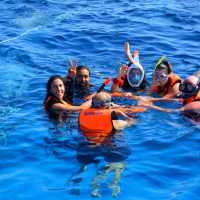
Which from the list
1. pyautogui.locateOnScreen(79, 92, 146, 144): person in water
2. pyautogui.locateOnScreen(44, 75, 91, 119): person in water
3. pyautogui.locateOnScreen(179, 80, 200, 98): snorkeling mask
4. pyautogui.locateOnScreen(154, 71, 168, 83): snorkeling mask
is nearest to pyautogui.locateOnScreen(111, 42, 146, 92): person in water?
pyautogui.locateOnScreen(154, 71, 168, 83): snorkeling mask

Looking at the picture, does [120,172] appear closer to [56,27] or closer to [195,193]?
[195,193]

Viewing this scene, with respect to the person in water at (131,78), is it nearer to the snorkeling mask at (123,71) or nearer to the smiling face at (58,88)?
the snorkeling mask at (123,71)

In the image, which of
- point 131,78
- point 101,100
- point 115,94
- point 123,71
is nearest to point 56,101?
point 101,100

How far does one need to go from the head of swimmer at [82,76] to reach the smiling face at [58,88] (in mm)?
914

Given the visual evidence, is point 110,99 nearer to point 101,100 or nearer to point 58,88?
point 101,100

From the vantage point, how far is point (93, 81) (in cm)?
1098

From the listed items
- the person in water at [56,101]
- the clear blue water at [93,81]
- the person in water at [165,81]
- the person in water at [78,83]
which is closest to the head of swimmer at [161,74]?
the person in water at [165,81]

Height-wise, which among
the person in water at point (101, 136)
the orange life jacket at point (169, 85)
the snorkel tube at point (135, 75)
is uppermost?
the snorkel tube at point (135, 75)

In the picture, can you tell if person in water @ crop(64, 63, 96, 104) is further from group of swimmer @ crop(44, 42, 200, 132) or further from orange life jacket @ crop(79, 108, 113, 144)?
orange life jacket @ crop(79, 108, 113, 144)

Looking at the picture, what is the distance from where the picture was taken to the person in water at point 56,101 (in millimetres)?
8578

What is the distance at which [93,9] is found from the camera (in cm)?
1741

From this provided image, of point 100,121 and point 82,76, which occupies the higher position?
point 82,76

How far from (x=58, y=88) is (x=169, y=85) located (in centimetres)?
239

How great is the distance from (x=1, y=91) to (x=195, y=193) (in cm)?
515
